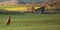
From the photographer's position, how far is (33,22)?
14.9ft

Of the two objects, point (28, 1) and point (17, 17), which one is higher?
point (28, 1)

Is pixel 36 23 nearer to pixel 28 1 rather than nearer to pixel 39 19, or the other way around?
pixel 39 19

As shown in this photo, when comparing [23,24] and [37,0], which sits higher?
[37,0]

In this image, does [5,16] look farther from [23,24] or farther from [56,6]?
[56,6]

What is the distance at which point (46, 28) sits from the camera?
451 centimetres

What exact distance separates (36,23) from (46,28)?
0.67 ft

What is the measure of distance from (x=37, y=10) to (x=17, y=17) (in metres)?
0.40

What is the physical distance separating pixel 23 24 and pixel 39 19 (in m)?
0.31

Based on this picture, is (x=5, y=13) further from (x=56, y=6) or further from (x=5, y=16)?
(x=56, y=6)

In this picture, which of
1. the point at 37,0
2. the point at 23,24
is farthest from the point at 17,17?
the point at 37,0

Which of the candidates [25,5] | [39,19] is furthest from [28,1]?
[39,19]

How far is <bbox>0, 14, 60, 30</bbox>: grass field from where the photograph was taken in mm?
4496

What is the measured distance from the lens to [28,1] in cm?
457

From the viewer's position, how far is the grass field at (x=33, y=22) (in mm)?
4496
